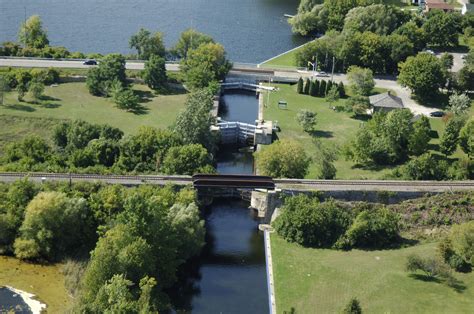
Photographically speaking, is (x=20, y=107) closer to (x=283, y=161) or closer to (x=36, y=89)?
(x=36, y=89)

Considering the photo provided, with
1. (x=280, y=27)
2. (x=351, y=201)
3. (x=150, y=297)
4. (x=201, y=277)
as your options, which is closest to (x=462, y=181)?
(x=351, y=201)

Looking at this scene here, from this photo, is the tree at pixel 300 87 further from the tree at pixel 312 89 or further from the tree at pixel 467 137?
the tree at pixel 467 137

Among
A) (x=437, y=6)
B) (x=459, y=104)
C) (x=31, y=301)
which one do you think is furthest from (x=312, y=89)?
(x=31, y=301)

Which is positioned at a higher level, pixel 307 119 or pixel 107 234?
pixel 307 119

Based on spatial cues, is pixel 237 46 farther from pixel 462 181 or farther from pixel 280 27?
pixel 462 181

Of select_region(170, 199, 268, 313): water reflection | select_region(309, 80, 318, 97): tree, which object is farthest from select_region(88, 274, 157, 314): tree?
select_region(309, 80, 318, 97): tree
